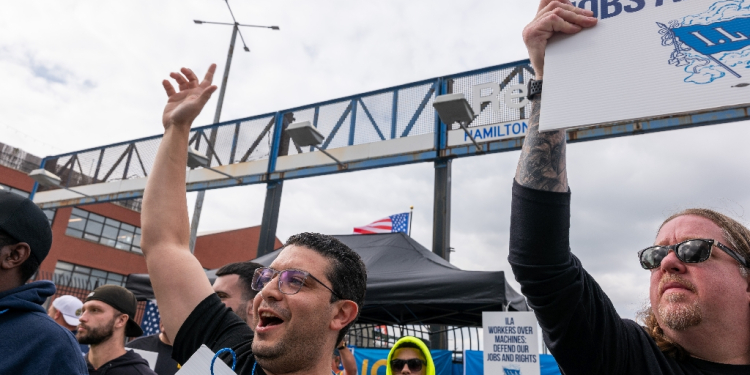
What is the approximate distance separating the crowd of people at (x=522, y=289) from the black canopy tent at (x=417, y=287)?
326 cm

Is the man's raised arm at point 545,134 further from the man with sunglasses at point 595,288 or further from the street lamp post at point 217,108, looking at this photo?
the street lamp post at point 217,108

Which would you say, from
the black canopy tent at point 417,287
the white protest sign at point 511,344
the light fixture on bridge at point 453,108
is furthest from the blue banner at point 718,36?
the light fixture on bridge at point 453,108

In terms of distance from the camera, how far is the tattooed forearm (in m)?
1.44

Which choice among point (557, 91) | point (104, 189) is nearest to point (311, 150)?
point (104, 189)

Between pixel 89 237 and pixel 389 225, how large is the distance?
26350 millimetres

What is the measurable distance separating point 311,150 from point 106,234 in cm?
2545

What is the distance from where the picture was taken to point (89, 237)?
2972 centimetres

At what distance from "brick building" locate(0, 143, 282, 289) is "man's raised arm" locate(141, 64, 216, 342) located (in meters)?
28.6

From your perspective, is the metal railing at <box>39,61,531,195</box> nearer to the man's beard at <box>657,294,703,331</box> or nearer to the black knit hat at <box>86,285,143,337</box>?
the black knit hat at <box>86,285,143,337</box>

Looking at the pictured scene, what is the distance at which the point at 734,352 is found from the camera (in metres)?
1.45

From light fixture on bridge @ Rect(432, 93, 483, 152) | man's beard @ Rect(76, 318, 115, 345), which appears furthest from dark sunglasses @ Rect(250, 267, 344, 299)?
light fixture on bridge @ Rect(432, 93, 483, 152)

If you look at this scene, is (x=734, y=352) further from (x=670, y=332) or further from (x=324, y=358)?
(x=324, y=358)

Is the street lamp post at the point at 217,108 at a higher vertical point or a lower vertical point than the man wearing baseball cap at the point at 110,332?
higher

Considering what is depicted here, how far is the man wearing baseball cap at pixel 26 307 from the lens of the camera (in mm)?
1749
